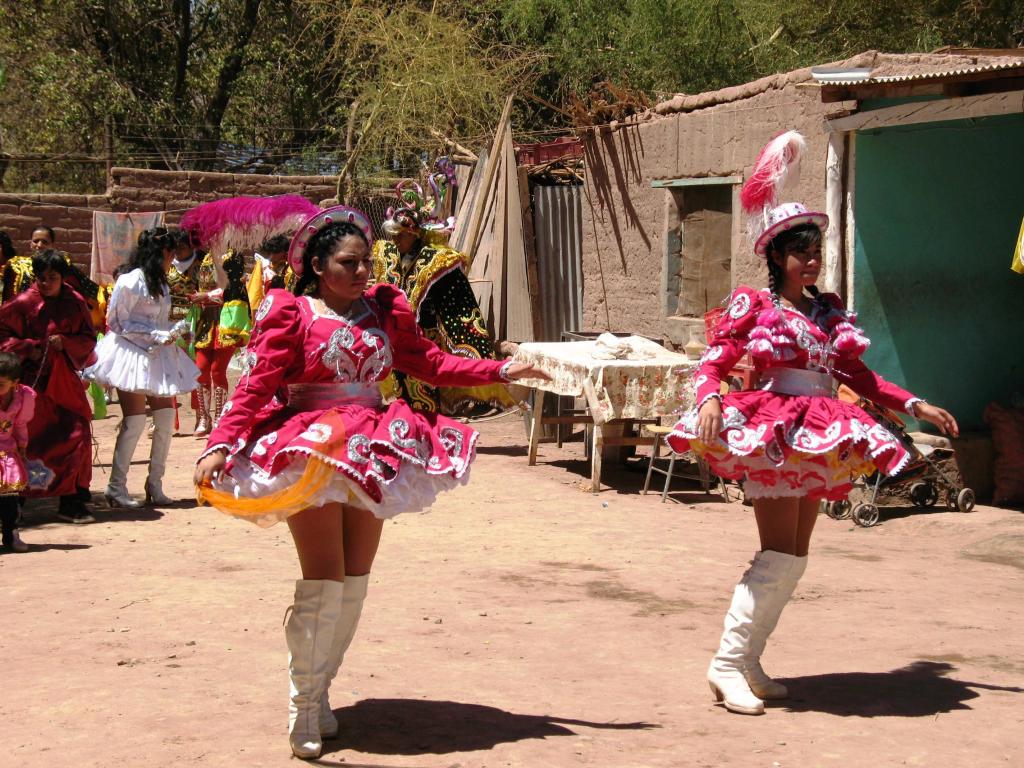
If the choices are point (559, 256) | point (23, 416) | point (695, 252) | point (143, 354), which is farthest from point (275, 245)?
point (23, 416)

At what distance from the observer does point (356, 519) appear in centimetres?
445

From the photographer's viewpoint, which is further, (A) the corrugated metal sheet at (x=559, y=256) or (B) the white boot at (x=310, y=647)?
(A) the corrugated metal sheet at (x=559, y=256)

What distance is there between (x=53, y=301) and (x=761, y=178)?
544 centimetres

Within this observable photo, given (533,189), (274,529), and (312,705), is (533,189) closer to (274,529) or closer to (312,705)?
(274,529)

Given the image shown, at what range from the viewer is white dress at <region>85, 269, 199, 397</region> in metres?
9.07

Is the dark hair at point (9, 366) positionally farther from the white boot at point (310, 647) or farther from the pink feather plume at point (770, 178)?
the pink feather plume at point (770, 178)

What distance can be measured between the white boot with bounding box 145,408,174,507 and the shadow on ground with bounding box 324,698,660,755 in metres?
4.96

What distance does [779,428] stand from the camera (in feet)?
15.5

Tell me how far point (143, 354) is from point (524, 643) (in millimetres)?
4531

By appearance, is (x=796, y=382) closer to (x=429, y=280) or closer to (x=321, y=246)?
(x=321, y=246)

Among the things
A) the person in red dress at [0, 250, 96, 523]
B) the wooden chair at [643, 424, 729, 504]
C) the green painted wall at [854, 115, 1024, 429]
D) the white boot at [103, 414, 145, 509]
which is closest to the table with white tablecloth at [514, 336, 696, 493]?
the wooden chair at [643, 424, 729, 504]

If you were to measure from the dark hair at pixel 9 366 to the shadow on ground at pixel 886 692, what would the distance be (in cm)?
502

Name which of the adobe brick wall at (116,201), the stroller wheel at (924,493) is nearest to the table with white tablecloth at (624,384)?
the stroller wheel at (924,493)

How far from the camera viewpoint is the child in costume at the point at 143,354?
29.8ft
